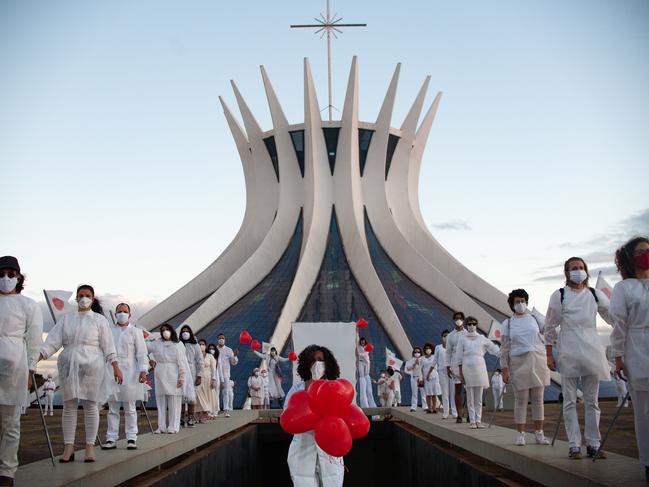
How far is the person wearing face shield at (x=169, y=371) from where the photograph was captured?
35.3 feet

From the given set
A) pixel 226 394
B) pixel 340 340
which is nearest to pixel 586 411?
pixel 340 340

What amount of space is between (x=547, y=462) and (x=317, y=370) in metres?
2.23

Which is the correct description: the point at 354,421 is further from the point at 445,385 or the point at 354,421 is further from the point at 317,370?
the point at 445,385

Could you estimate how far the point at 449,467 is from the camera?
909 centimetres

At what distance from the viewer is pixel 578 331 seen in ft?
22.4

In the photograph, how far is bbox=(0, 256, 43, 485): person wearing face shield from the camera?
18.9ft

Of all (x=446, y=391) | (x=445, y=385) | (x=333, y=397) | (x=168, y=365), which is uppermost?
(x=168, y=365)

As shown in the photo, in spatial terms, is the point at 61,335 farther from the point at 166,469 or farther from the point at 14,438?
the point at 166,469

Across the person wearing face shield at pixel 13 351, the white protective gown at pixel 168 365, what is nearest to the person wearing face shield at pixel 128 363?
the white protective gown at pixel 168 365

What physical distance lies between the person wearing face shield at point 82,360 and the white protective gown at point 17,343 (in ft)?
2.39

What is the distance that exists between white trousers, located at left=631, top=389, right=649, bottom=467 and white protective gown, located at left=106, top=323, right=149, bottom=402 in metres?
6.03

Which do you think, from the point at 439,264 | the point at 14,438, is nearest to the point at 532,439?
the point at 14,438

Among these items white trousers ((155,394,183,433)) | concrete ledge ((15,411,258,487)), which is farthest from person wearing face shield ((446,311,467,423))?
white trousers ((155,394,183,433))

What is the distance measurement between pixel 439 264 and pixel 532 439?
28499 mm
